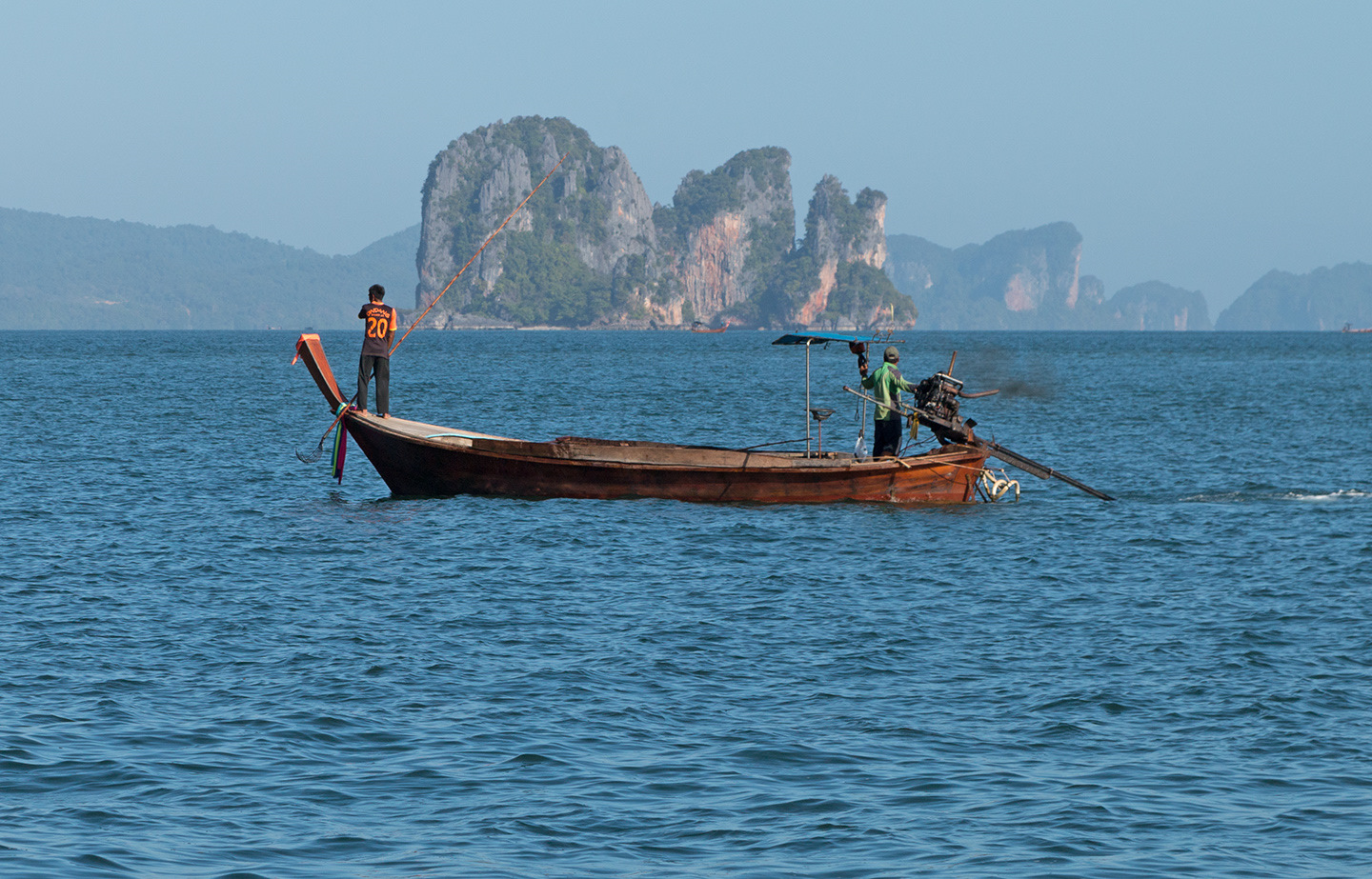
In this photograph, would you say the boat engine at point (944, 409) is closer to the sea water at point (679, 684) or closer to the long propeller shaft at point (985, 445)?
the long propeller shaft at point (985, 445)

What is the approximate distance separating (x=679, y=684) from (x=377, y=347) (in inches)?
458

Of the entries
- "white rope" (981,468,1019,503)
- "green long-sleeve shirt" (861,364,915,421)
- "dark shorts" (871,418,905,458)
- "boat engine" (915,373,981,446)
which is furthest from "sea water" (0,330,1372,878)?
"green long-sleeve shirt" (861,364,915,421)

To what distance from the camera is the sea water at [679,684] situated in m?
8.60

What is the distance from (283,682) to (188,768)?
2282mm

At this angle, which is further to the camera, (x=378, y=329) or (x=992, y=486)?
(x=992, y=486)

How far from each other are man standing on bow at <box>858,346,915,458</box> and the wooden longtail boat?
2.19 feet

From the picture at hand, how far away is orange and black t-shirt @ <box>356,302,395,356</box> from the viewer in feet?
72.3

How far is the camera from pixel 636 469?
72.7 feet

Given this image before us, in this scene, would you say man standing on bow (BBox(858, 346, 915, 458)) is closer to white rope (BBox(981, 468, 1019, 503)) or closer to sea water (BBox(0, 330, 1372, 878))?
sea water (BBox(0, 330, 1372, 878))

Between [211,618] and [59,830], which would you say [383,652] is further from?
[59,830]

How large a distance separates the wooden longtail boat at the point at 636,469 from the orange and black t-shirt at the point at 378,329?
2.53 feet

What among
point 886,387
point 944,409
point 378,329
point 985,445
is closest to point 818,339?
point 886,387

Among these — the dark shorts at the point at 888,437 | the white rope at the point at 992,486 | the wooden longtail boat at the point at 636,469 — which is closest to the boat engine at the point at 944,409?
the wooden longtail boat at the point at 636,469

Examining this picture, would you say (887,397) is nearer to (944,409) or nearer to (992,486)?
(944,409)
